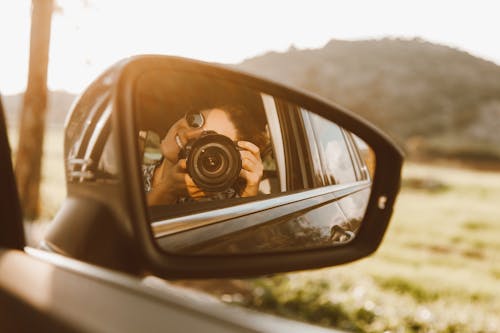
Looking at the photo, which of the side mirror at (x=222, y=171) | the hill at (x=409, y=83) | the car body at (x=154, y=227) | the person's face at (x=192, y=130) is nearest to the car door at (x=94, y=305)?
the car body at (x=154, y=227)

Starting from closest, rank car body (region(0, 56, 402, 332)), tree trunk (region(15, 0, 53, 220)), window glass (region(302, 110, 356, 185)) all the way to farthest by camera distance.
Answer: car body (region(0, 56, 402, 332))
window glass (region(302, 110, 356, 185))
tree trunk (region(15, 0, 53, 220))

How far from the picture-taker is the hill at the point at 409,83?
85.2 meters

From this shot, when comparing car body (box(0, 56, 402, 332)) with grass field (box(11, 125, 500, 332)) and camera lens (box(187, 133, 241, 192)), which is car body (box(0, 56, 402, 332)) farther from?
grass field (box(11, 125, 500, 332))

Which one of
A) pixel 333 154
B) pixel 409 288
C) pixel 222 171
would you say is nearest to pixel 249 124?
pixel 222 171

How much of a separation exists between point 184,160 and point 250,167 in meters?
0.24

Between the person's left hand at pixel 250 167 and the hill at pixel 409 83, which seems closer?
the person's left hand at pixel 250 167

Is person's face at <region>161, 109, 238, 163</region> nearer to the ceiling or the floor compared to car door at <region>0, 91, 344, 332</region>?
nearer to the ceiling

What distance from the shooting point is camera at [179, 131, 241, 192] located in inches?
59.3

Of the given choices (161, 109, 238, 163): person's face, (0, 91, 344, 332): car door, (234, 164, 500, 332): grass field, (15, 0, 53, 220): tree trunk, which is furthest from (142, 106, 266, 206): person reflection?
(234, 164, 500, 332): grass field

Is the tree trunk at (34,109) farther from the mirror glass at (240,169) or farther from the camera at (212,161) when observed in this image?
the camera at (212,161)

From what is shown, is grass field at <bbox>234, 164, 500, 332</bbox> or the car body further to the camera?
grass field at <bbox>234, 164, 500, 332</bbox>

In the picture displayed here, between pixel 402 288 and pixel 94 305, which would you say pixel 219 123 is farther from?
pixel 402 288

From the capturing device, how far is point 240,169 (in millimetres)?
1603

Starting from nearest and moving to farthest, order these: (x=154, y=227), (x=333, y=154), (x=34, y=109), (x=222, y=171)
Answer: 1. (x=154, y=227)
2. (x=222, y=171)
3. (x=333, y=154)
4. (x=34, y=109)
